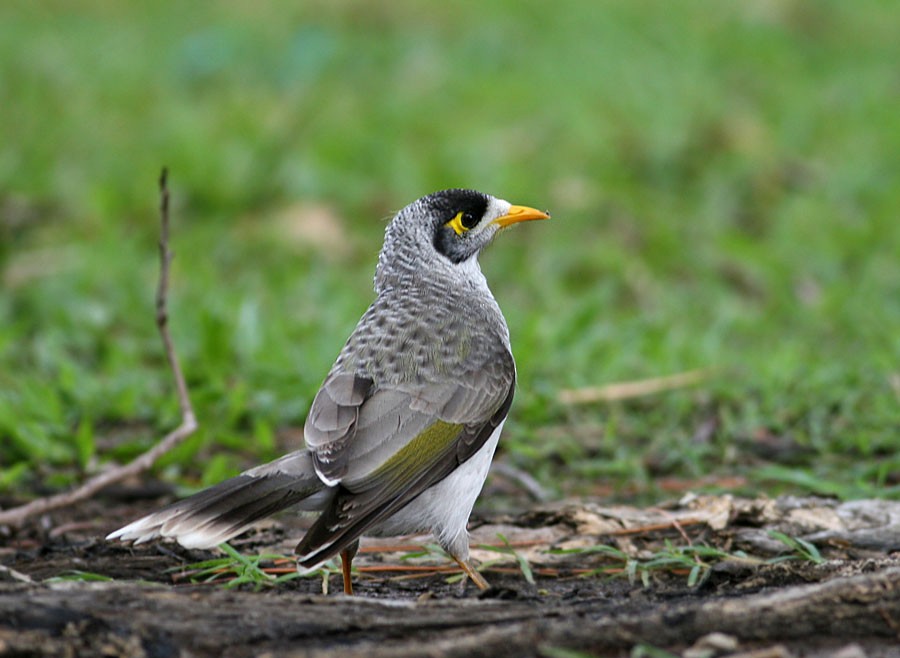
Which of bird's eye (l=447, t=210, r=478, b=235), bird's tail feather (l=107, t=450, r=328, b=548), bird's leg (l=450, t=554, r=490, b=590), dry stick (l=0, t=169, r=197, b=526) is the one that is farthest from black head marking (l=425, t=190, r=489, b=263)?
bird's tail feather (l=107, t=450, r=328, b=548)

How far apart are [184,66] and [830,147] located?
5.80 meters

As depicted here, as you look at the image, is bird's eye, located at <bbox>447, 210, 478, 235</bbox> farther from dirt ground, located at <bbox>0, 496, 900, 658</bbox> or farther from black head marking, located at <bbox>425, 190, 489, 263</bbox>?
dirt ground, located at <bbox>0, 496, 900, 658</bbox>

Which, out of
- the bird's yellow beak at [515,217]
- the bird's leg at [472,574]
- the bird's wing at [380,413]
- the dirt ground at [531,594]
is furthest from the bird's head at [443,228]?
the bird's leg at [472,574]

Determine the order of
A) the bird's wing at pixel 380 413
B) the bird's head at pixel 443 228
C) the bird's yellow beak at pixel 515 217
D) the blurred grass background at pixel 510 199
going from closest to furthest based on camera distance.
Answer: the bird's wing at pixel 380 413, the bird's head at pixel 443 228, the bird's yellow beak at pixel 515 217, the blurred grass background at pixel 510 199

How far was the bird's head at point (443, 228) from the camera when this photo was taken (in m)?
5.16

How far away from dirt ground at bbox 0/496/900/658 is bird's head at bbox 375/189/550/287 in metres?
1.08

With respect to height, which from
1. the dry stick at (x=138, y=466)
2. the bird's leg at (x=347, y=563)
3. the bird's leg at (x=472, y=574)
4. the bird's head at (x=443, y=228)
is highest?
the bird's head at (x=443, y=228)

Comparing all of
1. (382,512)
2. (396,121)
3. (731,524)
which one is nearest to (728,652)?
(382,512)

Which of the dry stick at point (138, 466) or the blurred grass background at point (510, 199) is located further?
the blurred grass background at point (510, 199)

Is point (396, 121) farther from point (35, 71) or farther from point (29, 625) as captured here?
point (29, 625)

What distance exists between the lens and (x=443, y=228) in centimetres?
523

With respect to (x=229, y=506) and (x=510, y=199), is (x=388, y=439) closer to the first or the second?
(x=229, y=506)

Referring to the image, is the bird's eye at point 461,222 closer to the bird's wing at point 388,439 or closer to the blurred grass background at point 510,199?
the bird's wing at point 388,439

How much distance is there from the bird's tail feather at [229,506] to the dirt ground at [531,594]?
146mm
